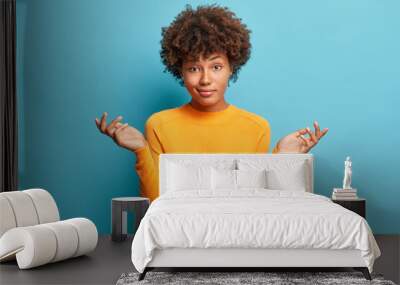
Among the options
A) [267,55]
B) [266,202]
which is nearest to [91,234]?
[266,202]

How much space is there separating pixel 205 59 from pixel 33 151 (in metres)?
2.12

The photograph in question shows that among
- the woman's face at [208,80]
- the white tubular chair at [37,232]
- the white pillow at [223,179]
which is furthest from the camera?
the woman's face at [208,80]

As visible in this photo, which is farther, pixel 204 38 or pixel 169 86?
pixel 169 86

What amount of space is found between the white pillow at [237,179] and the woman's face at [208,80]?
3.18ft

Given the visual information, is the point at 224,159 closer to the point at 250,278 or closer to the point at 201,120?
the point at 201,120

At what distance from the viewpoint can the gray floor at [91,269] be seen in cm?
466

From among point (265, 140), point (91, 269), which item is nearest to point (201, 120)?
point (265, 140)

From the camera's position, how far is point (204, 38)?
6.66 m

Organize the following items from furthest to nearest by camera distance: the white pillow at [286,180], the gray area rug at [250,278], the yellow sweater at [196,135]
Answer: the yellow sweater at [196,135], the white pillow at [286,180], the gray area rug at [250,278]

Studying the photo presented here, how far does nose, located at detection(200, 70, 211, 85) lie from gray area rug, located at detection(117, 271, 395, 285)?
8.23ft

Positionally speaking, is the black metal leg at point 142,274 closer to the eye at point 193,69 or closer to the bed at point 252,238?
the bed at point 252,238

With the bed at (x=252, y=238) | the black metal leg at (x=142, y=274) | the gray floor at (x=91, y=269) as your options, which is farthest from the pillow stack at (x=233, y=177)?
the black metal leg at (x=142, y=274)

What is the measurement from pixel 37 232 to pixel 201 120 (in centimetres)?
247

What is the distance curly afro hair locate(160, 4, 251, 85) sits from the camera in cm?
668
